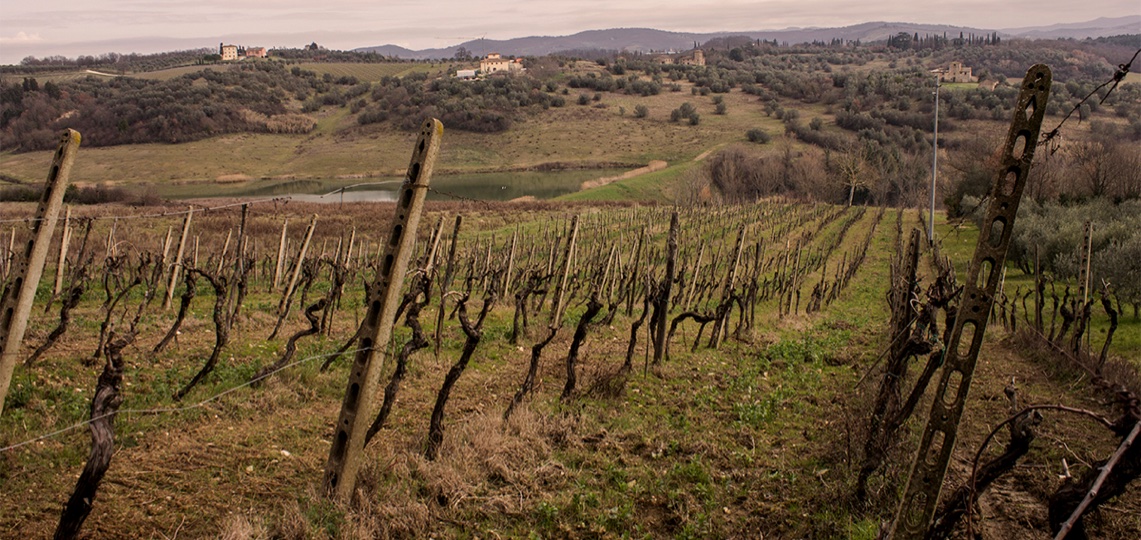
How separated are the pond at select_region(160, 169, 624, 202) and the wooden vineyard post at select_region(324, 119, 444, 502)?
51.1 metres

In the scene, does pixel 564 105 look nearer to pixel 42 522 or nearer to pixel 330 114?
pixel 330 114

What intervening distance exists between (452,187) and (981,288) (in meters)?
62.0

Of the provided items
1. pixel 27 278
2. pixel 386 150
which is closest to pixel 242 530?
pixel 27 278

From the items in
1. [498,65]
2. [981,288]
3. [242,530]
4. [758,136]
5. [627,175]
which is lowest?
[242,530]

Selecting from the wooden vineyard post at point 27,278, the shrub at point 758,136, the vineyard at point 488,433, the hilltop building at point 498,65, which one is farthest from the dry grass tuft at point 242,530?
the hilltop building at point 498,65

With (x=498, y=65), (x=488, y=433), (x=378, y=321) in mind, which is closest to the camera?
(x=378, y=321)

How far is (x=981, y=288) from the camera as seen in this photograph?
12.4 ft

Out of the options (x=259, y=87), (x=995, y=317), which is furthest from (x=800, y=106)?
(x=995, y=317)

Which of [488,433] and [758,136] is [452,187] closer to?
[758,136]

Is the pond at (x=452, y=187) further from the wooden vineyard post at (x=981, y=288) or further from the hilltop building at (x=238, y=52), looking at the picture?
the hilltop building at (x=238, y=52)

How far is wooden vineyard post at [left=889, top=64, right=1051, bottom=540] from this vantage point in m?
3.58

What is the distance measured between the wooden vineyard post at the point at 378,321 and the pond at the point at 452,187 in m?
51.1

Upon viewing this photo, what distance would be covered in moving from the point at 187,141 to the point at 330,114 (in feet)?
70.1

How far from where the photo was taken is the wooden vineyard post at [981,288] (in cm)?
358
